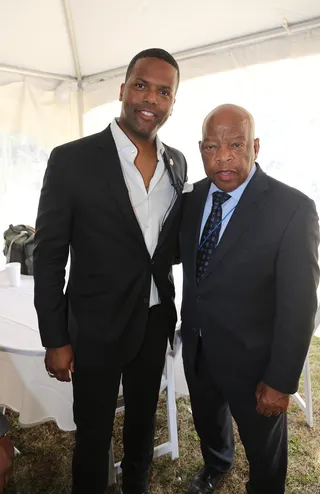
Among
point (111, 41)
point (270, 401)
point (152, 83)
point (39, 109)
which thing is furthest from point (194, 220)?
point (39, 109)

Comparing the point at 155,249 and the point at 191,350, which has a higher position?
the point at 155,249

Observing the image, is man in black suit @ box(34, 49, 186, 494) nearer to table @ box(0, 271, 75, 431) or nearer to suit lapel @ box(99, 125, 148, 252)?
suit lapel @ box(99, 125, 148, 252)

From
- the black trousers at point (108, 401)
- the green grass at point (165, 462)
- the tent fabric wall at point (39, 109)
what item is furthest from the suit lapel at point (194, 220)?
the tent fabric wall at point (39, 109)

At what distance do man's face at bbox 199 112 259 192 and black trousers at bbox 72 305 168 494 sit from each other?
0.59 meters

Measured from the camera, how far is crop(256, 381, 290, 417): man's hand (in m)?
1.40

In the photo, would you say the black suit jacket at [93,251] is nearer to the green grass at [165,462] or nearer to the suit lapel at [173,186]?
the suit lapel at [173,186]

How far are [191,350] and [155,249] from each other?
0.49 metres

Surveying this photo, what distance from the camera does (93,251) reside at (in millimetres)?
1398

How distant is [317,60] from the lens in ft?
9.00

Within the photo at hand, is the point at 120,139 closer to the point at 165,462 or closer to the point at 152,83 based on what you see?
the point at 152,83

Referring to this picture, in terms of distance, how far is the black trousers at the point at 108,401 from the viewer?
1.49 m

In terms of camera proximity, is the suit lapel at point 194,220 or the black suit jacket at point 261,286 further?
the suit lapel at point 194,220

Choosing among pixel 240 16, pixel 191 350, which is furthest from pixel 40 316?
pixel 240 16

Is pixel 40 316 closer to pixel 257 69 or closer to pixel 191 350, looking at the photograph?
pixel 191 350
